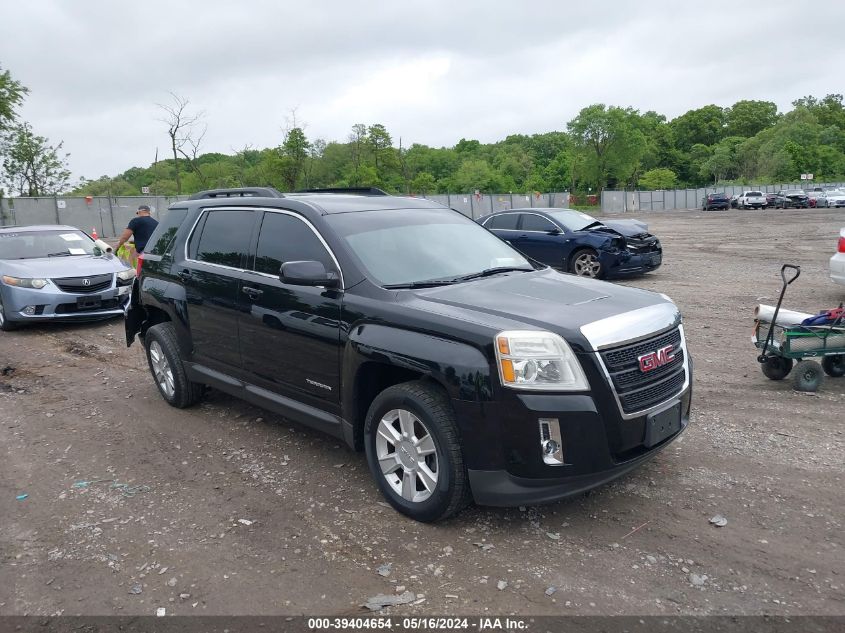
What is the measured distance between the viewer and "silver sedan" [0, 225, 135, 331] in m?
9.69

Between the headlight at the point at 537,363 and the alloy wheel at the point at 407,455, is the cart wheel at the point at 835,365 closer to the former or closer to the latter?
the headlight at the point at 537,363

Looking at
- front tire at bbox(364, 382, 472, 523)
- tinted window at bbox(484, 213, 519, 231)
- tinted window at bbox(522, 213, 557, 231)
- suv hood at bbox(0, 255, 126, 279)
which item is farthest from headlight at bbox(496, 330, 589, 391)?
tinted window at bbox(484, 213, 519, 231)

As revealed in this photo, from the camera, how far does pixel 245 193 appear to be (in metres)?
5.62

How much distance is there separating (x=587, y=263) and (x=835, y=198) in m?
48.5

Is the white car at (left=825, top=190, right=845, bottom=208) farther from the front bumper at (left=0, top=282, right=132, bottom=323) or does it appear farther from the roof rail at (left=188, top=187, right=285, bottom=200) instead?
the roof rail at (left=188, top=187, right=285, bottom=200)

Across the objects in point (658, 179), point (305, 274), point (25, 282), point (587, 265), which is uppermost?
point (658, 179)

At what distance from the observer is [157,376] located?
6.30 metres

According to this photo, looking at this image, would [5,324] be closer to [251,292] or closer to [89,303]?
[89,303]

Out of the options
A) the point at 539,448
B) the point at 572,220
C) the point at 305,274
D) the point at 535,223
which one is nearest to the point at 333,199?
the point at 305,274

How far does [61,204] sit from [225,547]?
104 feet

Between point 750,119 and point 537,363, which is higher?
point 750,119

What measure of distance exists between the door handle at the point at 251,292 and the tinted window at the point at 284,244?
0.15 m

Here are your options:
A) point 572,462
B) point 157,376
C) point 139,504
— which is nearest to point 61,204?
point 157,376

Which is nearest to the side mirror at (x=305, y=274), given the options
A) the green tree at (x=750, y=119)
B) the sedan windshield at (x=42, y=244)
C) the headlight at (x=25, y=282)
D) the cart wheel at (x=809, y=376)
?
the cart wheel at (x=809, y=376)
